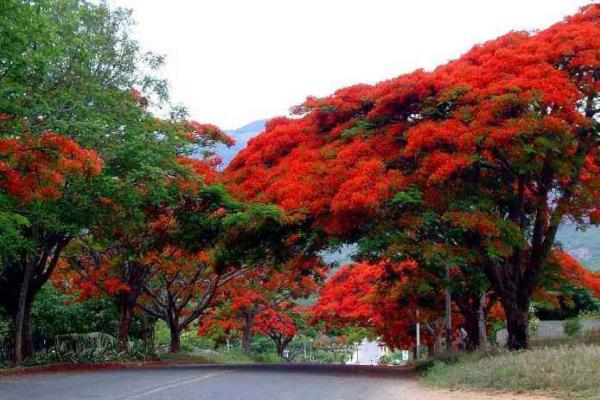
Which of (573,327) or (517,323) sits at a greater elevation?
(517,323)

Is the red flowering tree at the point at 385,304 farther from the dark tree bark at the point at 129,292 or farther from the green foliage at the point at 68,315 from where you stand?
the green foliage at the point at 68,315

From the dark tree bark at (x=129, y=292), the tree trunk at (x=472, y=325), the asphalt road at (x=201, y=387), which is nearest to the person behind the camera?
the asphalt road at (x=201, y=387)

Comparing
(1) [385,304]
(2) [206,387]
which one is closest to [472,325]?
(1) [385,304]

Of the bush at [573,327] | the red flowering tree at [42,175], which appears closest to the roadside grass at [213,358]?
the red flowering tree at [42,175]

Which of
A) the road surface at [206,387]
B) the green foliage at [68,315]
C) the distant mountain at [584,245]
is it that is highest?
the distant mountain at [584,245]

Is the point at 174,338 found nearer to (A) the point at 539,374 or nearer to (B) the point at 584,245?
(A) the point at 539,374

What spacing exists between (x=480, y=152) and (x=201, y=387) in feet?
28.6

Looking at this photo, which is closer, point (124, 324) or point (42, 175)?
point (42, 175)

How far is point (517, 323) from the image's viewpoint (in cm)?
1969

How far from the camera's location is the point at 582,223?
20.6 metres

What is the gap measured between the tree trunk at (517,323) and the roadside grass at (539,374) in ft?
13.8

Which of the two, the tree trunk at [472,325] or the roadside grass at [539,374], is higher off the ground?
the tree trunk at [472,325]

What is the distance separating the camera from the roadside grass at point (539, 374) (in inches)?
434

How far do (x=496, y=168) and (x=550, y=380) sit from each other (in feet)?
24.5
